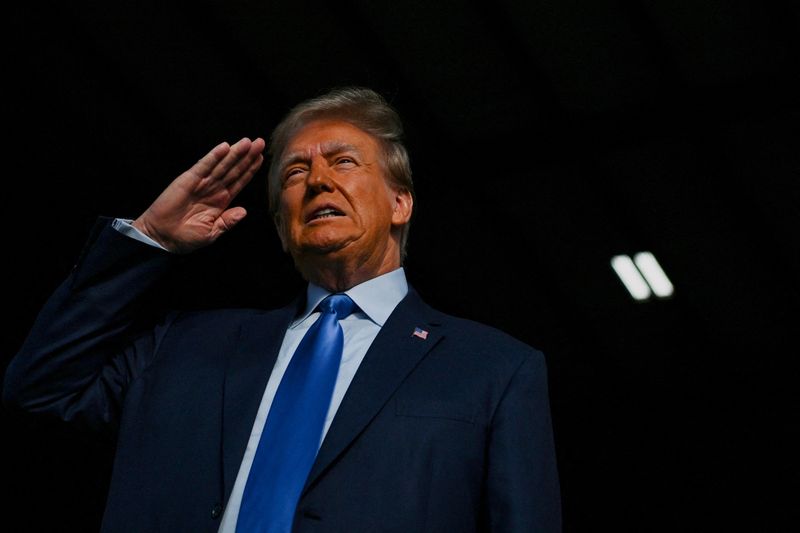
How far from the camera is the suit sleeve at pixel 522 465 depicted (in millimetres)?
1595

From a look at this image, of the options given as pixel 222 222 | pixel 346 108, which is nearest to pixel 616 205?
pixel 346 108

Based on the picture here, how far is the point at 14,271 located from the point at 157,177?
1213mm

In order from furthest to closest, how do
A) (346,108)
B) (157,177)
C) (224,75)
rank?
1. (157,177)
2. (224,75)
3. (346,108)

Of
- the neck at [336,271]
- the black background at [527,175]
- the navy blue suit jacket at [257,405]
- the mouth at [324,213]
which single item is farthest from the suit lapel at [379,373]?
the black background at [527,175]

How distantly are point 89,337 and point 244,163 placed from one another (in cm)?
45

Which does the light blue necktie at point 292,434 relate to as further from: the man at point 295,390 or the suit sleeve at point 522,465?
the suit sleeve at point 522,465

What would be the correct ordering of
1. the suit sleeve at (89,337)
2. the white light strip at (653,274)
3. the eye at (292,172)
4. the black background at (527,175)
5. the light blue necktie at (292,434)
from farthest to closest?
the white light strip at (653,274)
the black background at (527,175)
the eye at (292,172)
the suit sleeve at (89,337)
the light blue necktie at (292,434)

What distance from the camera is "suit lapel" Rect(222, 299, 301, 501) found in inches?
62.9

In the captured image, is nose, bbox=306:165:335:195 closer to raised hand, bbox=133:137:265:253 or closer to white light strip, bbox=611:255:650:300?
raised hand, bbox=133:137:265:253

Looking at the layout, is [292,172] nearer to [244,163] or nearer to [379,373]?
[244,163]

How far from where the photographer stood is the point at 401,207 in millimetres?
2178

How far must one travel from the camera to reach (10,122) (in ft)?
15.7

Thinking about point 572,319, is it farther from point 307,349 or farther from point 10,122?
point 307,349

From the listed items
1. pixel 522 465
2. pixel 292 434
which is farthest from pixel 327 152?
pixel 522 465
